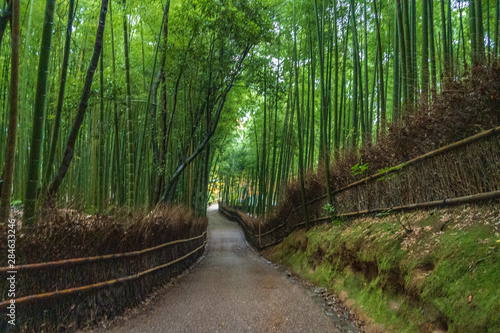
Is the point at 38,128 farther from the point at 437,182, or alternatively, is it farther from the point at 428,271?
the point at 437,182

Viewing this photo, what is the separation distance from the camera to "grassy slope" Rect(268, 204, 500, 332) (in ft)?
5.57

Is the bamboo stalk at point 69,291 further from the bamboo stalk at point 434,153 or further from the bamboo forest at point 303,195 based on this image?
the bamboo stalk at point 434,153

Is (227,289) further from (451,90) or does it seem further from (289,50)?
(289,50)

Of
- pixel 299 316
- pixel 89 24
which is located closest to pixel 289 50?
pixel 89 24

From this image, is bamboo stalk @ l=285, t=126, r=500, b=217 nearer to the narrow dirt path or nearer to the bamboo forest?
the bamboo forest

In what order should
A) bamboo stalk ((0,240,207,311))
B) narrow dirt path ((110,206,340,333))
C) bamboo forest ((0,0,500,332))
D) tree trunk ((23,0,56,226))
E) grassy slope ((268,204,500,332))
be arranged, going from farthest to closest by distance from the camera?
1. narrow dirt path ((110,206,340,333))
2. tree trunk ((23,0,56,226))
3. bamboo forest ((0,0,500,332))
4. bamboo stalk ((0,240,207,311))
5. grassy slope ((268,204,500,332))

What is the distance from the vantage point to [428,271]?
2.14m

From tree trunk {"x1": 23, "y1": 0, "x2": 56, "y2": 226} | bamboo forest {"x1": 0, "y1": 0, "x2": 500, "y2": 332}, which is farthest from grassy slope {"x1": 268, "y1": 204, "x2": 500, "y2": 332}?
tree trunk {"x1": 23, "y1": 0, "x2": 56, "y2": 226}

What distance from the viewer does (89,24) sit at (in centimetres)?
471

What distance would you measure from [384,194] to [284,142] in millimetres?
5246

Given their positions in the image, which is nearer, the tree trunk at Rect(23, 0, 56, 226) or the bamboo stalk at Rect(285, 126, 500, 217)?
the bamboo stalk at Rect(285, 126, 500, 217)

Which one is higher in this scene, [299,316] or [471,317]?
[471,317]

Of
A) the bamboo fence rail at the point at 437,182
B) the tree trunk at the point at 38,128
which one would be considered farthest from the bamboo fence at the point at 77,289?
the bamboo fence rail at the point at 437,182

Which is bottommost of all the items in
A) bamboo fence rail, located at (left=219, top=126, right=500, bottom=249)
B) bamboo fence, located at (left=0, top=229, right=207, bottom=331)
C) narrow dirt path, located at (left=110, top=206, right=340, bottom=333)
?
narrow dirt path, located at (left=110, top=206, right=340, bottom=333)
